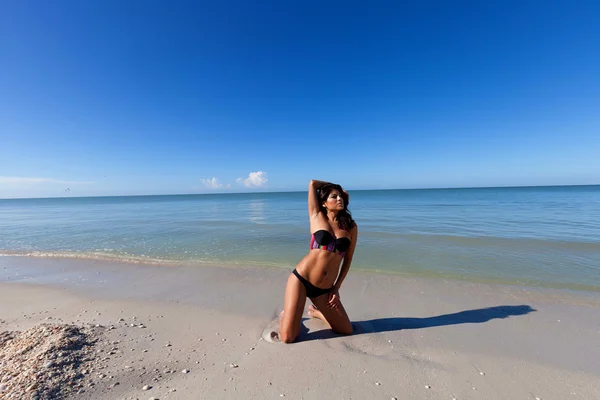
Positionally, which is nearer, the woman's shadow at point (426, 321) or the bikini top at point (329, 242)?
the bikini top at point (329, 242)

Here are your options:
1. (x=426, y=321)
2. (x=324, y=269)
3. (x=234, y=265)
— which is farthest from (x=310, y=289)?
(x=234, y=265)

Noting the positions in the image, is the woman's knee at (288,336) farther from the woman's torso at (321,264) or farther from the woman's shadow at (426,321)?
the woman's torso at (321,264)

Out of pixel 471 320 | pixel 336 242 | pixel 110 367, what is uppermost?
pixel 336 242

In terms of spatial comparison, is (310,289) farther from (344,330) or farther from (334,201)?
(334,201)

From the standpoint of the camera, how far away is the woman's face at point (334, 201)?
148 inches

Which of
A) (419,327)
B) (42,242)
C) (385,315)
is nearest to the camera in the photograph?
(419,327)

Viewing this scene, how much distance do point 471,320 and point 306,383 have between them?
3.39 metres

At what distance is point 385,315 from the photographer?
4711 millimetres

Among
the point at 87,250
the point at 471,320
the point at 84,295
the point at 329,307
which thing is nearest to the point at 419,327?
the point at 471,320

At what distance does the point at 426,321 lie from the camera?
445 centimetres

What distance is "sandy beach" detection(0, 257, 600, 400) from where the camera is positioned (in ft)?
9.22

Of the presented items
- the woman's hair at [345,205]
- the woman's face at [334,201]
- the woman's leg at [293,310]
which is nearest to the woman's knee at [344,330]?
the woman's leg at [293,310]

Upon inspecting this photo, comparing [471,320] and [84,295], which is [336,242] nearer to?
[471,320]

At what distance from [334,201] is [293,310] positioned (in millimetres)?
1667
